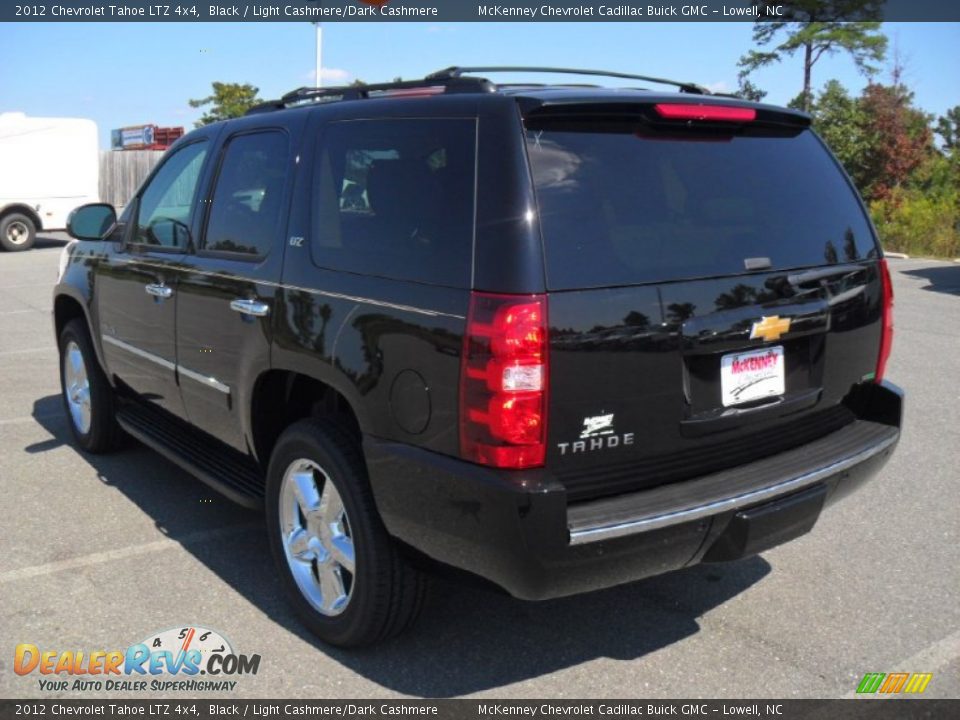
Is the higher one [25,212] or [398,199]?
[398,199]

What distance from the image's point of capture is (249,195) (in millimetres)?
4016

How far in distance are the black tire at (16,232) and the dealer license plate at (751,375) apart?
71.1 feet

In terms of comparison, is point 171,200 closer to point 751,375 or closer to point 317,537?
point 317,537

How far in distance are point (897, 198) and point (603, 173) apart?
988 inches

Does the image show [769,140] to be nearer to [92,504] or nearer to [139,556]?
[139,556]

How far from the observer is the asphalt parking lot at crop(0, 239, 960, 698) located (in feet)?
10.7

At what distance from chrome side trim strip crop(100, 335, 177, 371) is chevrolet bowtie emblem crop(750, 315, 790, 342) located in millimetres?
2683

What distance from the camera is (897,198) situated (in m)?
25.3

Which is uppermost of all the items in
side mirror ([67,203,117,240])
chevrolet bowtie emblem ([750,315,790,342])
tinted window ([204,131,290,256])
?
tinted window ([204,131,290,256])

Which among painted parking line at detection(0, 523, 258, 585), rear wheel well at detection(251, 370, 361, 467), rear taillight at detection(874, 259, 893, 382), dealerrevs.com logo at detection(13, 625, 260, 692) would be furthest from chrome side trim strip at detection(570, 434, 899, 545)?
painted parking line at detection(0, 523, 258, 585)

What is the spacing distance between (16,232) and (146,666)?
68.4 feet

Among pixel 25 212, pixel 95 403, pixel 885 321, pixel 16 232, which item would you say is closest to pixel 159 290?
pixel 95 403

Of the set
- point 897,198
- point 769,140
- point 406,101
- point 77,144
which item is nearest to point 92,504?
point 406,101
